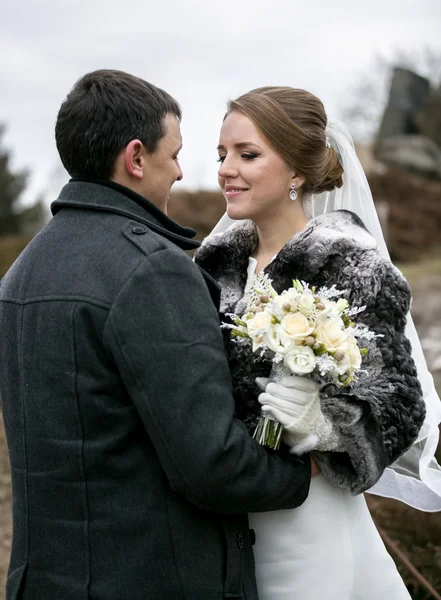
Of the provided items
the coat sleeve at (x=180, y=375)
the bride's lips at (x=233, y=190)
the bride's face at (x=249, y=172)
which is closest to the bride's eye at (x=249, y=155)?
the bride's face at (x=249, y=172)

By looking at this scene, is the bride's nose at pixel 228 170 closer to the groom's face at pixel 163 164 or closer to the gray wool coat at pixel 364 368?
the gray wool coat at pixel 364 368

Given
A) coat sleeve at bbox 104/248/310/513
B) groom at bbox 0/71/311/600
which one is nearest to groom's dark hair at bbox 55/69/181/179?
groom at bbox 0/71/311/600

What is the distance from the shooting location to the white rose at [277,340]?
228 centimetres

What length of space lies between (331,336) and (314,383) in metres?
0.21

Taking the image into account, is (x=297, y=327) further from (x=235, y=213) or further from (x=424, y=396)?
(x=424, y=396)

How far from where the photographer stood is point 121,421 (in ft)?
7.29

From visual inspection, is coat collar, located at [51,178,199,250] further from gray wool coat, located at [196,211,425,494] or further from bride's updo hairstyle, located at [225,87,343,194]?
bride's updo hairstyle, located at [225,87,343,194]

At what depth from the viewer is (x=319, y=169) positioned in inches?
127

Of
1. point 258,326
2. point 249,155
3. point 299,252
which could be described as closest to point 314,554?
point 258,326

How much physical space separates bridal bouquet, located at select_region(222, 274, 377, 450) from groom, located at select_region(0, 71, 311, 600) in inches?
6.5

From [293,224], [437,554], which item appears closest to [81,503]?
[293,224]

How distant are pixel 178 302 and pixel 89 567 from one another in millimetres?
880

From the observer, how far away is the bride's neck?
3256 mm

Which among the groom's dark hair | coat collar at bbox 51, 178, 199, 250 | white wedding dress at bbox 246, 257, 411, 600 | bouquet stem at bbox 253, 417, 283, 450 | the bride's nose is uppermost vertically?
the groom's dark hair
